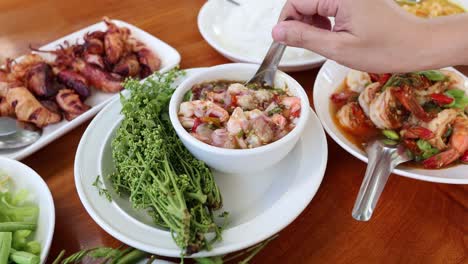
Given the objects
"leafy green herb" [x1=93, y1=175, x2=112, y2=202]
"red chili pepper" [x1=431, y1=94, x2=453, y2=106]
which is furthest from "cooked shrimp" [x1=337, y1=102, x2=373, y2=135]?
"leafy green herb" [x1=93, y1=175, x2=112, y2=202]

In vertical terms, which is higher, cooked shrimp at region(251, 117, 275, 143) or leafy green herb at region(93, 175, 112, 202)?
cooked shrimp at region(251, 117, 275, 143)

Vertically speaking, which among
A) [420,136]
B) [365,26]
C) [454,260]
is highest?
[365,26]

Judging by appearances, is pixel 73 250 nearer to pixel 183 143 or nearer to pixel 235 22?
pixel 183 143

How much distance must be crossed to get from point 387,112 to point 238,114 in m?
0.57

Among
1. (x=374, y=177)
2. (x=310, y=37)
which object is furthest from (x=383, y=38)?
(x=374, y=177)

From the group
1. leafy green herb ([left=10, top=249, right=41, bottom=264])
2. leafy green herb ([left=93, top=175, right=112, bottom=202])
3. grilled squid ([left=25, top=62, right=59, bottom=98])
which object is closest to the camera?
leafy green herb ([left=10, top=249, right=41, bottom=264])

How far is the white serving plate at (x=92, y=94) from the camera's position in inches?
52.1

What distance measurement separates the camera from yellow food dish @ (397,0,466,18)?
1983 millimetres

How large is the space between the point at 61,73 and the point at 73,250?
2.64 feet

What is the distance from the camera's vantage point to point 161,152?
1090 mm

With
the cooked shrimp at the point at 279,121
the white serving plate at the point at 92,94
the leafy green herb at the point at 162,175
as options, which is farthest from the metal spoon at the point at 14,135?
the cooked shrimp at the point at 279,121

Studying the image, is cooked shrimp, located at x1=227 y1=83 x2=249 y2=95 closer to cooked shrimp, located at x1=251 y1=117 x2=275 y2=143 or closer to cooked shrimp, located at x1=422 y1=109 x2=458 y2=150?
cooked shrimp, located at x1=251 y1=117 x2=275 y2=143

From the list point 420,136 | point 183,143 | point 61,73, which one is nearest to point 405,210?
point 420,136

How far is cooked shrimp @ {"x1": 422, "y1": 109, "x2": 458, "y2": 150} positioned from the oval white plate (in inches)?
14.6
